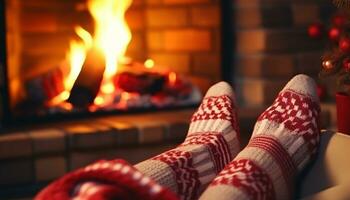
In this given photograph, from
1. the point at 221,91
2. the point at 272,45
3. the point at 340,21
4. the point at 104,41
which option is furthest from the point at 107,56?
the point at 221,91

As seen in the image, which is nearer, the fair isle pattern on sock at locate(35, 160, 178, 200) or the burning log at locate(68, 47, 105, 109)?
the fair isle pattern on sock at locate(35, 160, 178, 200)

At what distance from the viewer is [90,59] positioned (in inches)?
77.6

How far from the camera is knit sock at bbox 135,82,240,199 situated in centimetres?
80

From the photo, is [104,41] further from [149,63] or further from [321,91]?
[321,91]

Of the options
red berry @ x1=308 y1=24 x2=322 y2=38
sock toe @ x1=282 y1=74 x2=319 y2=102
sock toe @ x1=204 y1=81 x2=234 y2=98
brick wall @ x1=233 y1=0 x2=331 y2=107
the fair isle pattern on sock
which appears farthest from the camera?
brick wall @ x1=233 y1=0 x2=331 y2=107

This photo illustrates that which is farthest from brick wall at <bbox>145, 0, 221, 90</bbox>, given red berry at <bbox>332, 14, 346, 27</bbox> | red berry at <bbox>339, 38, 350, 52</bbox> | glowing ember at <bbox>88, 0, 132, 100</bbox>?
red berry at <bbox>339, 38, 350, 52</bbox>

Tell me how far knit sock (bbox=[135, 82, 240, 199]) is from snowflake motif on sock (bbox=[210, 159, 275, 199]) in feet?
0.27

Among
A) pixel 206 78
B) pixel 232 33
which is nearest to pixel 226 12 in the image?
pixel 232 33

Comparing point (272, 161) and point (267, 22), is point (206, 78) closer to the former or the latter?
point (267, 22)

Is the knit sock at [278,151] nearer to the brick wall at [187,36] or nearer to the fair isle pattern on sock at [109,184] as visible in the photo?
the fair isle pattern on sock at [109,184]

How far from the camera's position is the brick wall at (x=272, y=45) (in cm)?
205

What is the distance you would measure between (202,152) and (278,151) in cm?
11

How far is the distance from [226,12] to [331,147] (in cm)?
129

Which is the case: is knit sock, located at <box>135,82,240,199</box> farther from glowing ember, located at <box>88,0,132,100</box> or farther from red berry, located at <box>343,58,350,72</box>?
glowing ember, located at <box>88,0,132,100</box>
